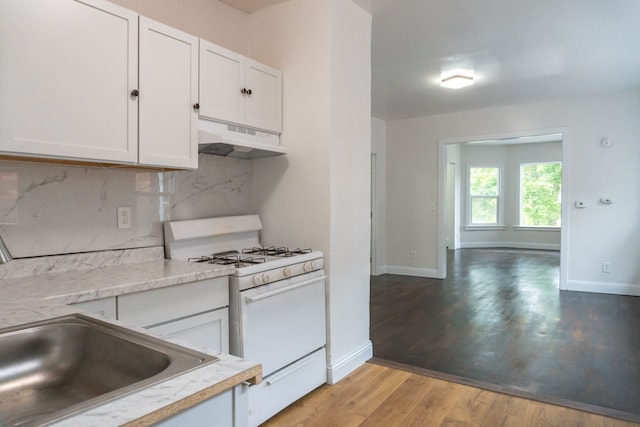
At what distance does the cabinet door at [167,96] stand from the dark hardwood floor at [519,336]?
213 cm

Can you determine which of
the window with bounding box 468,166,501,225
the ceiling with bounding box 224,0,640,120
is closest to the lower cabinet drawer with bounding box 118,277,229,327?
the ceiling with bounding box 224,0,640,120

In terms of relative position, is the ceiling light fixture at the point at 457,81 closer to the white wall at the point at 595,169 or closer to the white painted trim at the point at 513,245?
the white wall at the point at 595,169

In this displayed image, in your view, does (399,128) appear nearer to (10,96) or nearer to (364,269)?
(364,269)

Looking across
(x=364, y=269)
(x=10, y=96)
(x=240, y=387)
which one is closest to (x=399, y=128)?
(x=364, y=269)

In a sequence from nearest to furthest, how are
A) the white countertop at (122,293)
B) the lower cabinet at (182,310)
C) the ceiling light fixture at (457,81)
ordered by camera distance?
the white countertop at (122,293) → the lower cabinet at (182,310) → the ceiling light fixture at (457,81)

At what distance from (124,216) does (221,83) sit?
93 centimetres

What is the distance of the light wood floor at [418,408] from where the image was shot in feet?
7.23

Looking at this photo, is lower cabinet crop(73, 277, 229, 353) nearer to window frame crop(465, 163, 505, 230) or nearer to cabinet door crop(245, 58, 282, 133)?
cabinet door crop(245, 58, 282, 133)

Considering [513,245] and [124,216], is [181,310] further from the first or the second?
[513,245]

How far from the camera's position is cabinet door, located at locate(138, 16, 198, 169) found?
6.52 feet

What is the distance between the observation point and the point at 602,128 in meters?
5.17

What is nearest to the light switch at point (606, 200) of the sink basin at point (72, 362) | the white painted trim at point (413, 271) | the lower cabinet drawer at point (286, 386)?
the white painted trim at point (413, 271)

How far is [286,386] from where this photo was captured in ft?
7.57

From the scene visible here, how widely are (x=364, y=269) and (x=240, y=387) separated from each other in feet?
7.64
